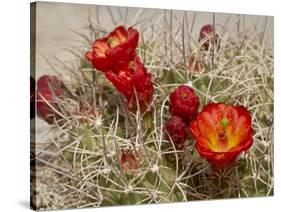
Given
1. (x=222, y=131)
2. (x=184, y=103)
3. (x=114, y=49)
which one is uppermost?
(x=114, y=49)

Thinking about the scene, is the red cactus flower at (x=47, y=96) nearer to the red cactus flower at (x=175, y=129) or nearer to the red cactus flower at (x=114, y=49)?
the red cactus flower at (x=114, y=49)

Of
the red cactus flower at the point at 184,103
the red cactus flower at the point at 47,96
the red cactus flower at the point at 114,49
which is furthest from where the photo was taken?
the red cactus flower at the point at 184,103

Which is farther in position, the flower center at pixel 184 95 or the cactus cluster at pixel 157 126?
the flower center at pixel 184 95

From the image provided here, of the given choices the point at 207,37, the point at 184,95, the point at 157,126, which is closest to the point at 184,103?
the point at 184,95

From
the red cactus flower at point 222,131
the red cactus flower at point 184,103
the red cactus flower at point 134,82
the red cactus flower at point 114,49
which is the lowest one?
the red cactus flower at point 222,131

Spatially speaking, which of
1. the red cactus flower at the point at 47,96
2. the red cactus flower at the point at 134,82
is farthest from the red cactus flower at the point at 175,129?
the red cactus flower at the point at 47,96

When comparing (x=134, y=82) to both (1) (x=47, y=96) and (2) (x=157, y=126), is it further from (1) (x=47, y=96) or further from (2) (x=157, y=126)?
(1) (x=47, y=96)
